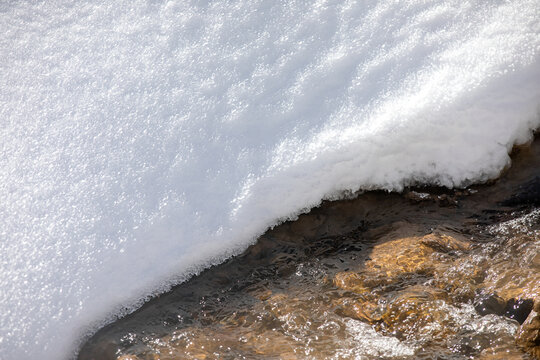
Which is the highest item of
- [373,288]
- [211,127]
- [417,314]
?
[211,127]

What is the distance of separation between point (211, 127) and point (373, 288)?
1.15m

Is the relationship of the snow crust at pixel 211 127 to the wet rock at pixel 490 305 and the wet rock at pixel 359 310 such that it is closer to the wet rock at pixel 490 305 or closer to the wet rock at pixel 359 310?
the wet rock at pixel 359 310

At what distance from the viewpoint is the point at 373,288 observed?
2.05m

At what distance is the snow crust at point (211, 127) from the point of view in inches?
84.0

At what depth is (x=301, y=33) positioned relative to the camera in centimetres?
279

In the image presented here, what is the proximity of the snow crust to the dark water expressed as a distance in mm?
108

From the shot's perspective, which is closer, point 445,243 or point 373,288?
point 373,288

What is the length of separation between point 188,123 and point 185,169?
283 mm

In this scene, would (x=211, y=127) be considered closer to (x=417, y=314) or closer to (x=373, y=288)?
(x=373, y=288)

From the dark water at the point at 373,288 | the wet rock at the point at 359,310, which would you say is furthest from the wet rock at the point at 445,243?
the wet rock at the point at 359,310

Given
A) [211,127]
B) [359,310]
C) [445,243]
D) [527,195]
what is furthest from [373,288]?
[211,127]

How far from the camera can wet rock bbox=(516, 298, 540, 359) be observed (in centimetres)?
162

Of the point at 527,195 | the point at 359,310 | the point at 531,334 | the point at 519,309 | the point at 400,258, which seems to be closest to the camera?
the point at 531,334

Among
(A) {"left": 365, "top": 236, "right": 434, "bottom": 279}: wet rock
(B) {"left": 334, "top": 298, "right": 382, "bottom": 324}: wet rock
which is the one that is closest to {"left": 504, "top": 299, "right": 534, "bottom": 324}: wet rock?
(A) {"left": 365, "top": 236, "right": 434, "bottom": 279}: wet rock
